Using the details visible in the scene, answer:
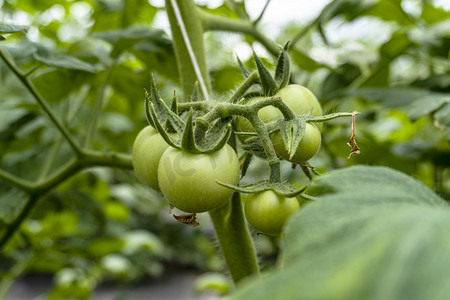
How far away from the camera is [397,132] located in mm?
1631

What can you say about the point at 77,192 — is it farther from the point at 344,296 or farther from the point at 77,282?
the point at 344,296

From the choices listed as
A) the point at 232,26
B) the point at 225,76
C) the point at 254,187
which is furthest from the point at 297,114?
the point at 225,76

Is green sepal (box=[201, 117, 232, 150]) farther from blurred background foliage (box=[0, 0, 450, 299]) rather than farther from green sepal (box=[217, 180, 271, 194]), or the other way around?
blurred background foliage (box=[0, 0, 450, 299])

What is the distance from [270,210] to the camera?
18.0 inches

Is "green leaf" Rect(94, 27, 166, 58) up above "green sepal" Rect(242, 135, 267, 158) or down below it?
above

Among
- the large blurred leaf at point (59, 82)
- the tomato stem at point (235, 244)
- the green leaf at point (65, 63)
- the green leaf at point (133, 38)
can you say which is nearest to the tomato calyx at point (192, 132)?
the tomato stem at point (235, 244)

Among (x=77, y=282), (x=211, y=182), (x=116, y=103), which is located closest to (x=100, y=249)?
(x=77, y=282)

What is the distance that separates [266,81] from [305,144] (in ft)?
0.31

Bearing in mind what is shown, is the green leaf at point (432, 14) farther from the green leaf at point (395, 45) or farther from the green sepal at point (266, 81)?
the green sepal at point (266, 81)


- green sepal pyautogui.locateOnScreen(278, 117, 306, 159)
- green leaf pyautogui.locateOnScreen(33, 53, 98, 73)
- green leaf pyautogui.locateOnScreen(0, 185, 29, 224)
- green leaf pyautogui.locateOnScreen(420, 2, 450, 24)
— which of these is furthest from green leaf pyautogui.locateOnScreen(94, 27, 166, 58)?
green leaf pyautogui.locateOnScreen(420, 2, 450, 24)

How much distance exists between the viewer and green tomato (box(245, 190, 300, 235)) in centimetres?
46

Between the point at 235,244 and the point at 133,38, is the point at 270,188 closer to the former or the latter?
the point at 235,244

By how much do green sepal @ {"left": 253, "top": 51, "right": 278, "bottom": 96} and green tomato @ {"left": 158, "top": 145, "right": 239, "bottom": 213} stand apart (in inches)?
4.3

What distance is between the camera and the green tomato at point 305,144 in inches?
19.5
